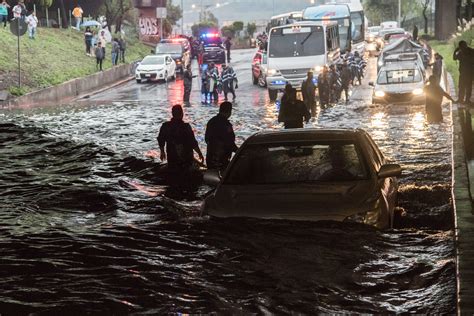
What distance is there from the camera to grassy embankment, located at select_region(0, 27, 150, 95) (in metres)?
38.9

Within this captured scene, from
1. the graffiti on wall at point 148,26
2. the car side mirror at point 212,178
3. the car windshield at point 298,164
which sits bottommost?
the car side mirror at point 212,178

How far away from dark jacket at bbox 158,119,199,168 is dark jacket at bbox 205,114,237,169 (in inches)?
10.7

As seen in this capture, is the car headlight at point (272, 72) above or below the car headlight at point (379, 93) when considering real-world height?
above

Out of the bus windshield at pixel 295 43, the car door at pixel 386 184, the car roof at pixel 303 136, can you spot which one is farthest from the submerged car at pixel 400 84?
the car roof at pixel 303 136

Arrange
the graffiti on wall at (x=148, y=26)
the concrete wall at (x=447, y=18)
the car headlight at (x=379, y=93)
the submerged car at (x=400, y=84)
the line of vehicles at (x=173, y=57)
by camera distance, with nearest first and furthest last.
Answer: the submerged car at (x=400, y=84) < the car headlight at (x=379, y=93) < the line of vehicles at (x=173, y=57) < the concrete wall at (x=447, y=18) < the graffiti on wall at (x=148, y=26)

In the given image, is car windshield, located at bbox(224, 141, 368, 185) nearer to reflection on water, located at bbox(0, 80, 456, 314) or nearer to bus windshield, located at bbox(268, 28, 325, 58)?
reflection on water, located at bbox(0, 80, 456, 314)

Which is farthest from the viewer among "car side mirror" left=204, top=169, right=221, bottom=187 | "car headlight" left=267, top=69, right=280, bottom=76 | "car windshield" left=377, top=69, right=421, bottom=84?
"car headlight" left=267, top=69, right=280, bottom=76

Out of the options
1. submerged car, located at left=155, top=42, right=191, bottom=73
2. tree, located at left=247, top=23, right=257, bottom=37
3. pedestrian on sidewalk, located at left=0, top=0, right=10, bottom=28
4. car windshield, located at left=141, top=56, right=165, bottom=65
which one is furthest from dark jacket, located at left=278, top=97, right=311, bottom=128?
tree, located at left=247, top=23, right=257, bottom=37

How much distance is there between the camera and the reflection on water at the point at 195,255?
725 cm

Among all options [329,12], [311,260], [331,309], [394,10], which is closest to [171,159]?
[311,260]

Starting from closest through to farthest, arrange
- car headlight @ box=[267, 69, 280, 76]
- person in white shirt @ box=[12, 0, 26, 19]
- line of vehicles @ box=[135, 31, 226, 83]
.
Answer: car headlight @ box=[267, 69, 280, 76] → person in white shirt @ box=[12, 0, 26, 19] → line of vehicles @ box=[135, 31, 226, 83]

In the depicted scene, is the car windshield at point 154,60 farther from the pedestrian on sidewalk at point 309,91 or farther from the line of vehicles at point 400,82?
the pedestrian on sidewalk at point 309,91

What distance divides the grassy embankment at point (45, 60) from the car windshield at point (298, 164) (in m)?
28.1

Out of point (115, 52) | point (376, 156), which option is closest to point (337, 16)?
point (115, 52)
